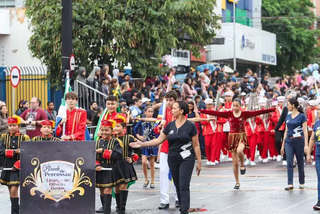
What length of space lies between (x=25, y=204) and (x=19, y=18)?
2165 cm

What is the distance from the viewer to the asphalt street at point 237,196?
12.6 metres

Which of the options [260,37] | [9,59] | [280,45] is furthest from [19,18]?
[280,45]

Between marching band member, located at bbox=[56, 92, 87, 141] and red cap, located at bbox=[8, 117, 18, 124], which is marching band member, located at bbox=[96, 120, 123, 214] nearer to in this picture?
marching band member, located at bbox=[56, 92, 87, 141]

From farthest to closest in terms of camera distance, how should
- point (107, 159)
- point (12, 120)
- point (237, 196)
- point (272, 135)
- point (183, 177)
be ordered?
point (272, 135), point (237, 196), point (12, 120), point (107, 159), point (183, 177)

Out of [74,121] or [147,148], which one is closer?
[74,121]

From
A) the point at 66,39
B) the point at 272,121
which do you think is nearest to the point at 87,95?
the point at 66,39

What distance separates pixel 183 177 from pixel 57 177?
188 centimetres

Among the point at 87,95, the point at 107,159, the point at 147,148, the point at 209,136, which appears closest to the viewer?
the point at 107,159

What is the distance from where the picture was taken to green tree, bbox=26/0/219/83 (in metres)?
25.5

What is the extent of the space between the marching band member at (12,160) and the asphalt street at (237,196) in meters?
0.94

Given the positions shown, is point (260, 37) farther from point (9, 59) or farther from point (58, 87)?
point (58, 87)

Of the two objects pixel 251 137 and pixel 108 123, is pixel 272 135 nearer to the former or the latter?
pixel 251 137

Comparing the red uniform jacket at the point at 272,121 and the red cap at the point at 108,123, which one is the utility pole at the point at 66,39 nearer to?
the red uniform jacket at the point at 272,121

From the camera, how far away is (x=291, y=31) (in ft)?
194
